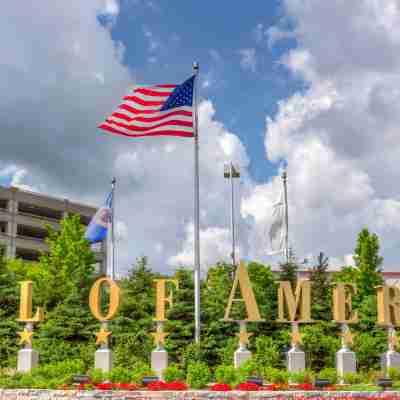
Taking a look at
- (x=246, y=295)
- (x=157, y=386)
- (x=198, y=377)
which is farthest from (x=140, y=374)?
(x=246, y=295)

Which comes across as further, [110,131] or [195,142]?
[195,142]

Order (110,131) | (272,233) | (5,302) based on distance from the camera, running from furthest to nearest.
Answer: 1. (272,233)
2. (5,302)
3. (110,131)

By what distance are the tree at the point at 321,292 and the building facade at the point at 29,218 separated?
5003 cm

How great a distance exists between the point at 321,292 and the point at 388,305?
30.3 feet

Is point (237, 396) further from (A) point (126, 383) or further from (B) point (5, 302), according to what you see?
(B) point (5, 302)

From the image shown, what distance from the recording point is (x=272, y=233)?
47156 mm

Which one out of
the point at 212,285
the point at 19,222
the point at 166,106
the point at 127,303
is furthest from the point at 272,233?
the point at 19,222

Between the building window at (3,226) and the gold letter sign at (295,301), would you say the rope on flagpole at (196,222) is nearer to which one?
the gold letter sign at (295,301)

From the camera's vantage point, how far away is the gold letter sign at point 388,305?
31156mm

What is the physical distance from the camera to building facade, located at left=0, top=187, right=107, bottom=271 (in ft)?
295

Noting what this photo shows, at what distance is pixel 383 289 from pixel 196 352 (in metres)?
9.03

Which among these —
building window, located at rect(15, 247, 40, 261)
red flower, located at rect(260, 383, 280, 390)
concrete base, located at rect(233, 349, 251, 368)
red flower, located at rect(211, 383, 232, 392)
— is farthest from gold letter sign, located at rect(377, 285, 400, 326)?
building window, located at rect(15, 247, 40, 261)

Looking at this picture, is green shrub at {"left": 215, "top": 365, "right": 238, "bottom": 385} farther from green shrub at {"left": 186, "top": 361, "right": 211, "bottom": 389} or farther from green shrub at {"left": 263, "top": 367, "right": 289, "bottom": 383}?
green shrub at {"left": 263, "top": 367, "right": 289, "bottom": 383}

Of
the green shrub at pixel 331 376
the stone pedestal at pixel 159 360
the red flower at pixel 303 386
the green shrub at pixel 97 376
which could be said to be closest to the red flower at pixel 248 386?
the red flower at pixel 303 386
